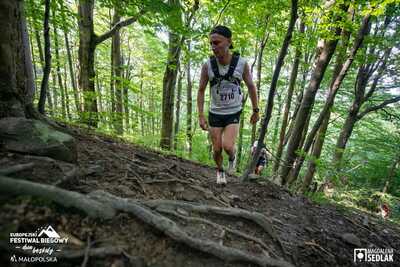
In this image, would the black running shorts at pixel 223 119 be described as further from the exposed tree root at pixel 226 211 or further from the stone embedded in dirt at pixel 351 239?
the stone embedded in dirt at pixel 351 239

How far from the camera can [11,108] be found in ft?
9.07

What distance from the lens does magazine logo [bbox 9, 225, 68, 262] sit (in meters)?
1.40

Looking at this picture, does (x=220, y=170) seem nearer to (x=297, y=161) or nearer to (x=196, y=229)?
(x=196, y=229)

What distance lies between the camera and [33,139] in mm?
2400

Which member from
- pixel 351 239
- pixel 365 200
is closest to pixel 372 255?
pixel 351 239

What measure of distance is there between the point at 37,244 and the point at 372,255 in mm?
3838

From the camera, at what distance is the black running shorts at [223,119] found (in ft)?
12.7

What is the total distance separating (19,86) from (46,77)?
113 cm

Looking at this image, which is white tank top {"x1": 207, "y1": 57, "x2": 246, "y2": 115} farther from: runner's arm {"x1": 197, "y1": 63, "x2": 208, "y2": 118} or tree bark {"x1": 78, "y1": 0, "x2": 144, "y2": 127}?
tree bark {"x1": 78, "y1": 0, "x2": 144, "y2": 127}

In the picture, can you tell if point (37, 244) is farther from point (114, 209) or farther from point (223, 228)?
point (223, 228)

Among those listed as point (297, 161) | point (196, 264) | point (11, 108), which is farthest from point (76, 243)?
point (297, 161)

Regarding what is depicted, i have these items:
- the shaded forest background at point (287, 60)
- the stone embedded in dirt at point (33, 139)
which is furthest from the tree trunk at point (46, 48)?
the stone embedded in dirt at point (33, 139)

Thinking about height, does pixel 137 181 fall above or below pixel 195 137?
above

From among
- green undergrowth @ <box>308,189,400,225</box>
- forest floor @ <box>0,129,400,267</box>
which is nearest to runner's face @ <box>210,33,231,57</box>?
forest floor @ <box>0,129,400,267</box>
